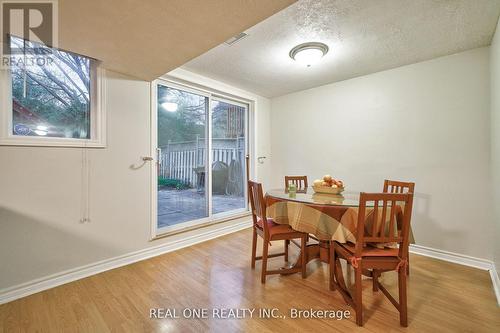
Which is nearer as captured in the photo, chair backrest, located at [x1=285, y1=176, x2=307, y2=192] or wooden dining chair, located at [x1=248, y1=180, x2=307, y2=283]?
wooden dining chair, located at [x1=248, y1=180, x2=307, y2=283]

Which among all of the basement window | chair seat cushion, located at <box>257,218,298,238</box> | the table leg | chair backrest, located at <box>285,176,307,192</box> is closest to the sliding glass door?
the basement window

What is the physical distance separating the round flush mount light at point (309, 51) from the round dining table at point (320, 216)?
5.03ft

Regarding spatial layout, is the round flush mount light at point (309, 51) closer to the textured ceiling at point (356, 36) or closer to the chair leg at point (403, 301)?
the textured ceiling at point (356, 36)

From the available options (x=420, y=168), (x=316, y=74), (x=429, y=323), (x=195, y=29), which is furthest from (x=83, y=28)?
(x=420, y=168)

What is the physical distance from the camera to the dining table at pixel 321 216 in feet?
5.63

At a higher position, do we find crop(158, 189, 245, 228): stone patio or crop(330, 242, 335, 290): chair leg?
crop(158, 189, 245, 228): stone patio

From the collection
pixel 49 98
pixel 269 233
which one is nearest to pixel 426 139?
→ pixel 269 233

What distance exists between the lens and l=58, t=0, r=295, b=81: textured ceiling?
1328 mm

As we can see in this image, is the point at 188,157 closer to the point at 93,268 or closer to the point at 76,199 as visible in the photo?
the point at 76,199

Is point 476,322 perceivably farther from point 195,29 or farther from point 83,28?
point 83,28

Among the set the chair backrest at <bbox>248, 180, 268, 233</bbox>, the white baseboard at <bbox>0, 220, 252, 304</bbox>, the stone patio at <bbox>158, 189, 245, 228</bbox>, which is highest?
the chair backrest at <bbox>248, 180, 268, 233</bbox>

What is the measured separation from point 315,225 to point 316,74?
223cm

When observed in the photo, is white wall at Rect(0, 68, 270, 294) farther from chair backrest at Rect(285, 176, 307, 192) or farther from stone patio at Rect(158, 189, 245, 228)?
chair backrest at Rect(285, 176, 307, 192)

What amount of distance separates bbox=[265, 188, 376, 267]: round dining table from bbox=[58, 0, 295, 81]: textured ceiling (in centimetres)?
146
